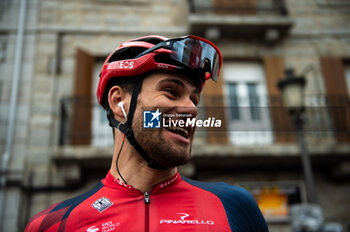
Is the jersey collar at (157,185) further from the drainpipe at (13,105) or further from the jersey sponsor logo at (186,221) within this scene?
the drainpipe at (13,105)

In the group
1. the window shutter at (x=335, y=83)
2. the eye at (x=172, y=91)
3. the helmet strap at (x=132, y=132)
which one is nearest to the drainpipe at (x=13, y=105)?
the helmet strap at (x=132, y=132)

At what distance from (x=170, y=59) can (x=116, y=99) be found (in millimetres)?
413

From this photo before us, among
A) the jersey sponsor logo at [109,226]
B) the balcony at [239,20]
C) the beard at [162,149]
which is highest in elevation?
the balcony at [239,20]

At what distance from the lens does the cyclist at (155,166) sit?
1.60 metres

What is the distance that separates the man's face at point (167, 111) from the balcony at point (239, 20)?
7183mm

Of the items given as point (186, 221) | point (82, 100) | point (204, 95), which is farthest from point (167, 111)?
point (82, 100)

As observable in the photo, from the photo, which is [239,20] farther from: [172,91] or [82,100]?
[172,91]

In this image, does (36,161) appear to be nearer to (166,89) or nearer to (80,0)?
(80,0)

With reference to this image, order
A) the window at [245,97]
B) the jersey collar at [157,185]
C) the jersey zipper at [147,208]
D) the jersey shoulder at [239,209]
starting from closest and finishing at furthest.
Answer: the jersey zipper at [147,208] < the jersey shoulder at [239,209] < the jersey collar at [157,185] < the window at [245,97]

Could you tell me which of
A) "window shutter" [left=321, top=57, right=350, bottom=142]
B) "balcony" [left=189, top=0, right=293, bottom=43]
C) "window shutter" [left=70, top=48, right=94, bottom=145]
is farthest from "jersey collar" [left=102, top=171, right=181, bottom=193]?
"window shutter" [left=321, top=57, right=350, bottom=142]

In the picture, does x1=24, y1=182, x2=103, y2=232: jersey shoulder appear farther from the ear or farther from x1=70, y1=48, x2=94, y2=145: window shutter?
x1=70, y1=48, x2=94, y2=145: window shutter

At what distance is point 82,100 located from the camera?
25.8 ft

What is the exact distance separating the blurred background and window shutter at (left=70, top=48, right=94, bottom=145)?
25 mm

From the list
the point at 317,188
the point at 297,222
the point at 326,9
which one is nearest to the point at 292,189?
the point at 317,188
